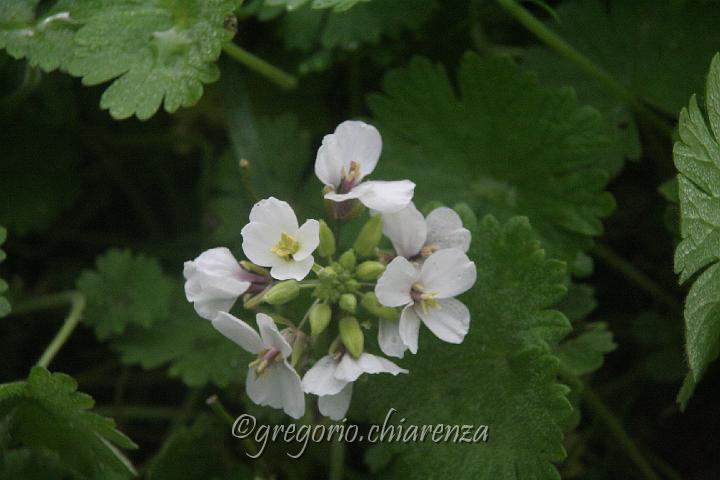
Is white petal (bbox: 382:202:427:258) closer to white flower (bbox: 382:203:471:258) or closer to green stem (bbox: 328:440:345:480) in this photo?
white flower (bbox: 382:203:471:258)

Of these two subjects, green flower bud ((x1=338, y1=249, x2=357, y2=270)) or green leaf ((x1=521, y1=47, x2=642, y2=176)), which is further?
green leaf ((x1=521, y1=47, x2=642, y2=176))

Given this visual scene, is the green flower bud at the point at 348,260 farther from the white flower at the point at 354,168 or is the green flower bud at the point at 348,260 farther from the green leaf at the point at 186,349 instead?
the green leaf at the point at 186,349

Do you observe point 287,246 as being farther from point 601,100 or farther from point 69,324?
point 601,100

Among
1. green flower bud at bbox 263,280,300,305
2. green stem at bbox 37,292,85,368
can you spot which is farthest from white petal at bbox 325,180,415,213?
green stem at bbox 37,292,85,368

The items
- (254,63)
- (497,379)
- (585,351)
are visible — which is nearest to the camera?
(497,379)

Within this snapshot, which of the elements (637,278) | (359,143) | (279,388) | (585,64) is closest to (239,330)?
(279,388)

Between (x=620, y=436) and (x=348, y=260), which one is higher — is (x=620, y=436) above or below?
below
